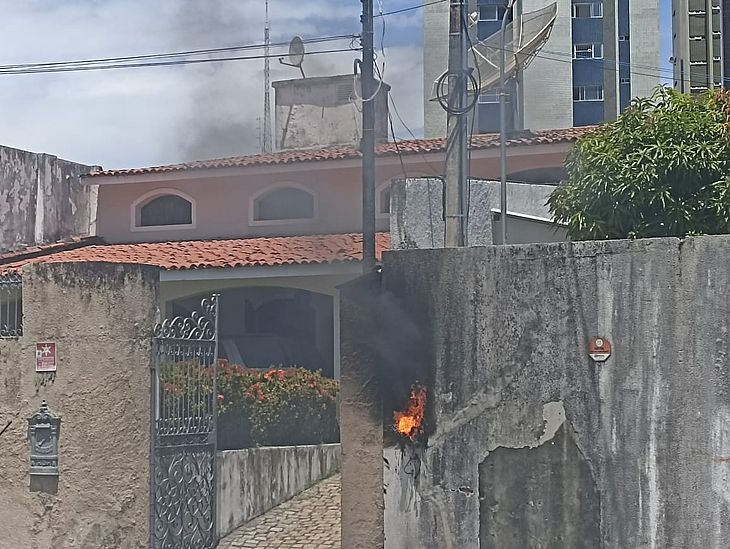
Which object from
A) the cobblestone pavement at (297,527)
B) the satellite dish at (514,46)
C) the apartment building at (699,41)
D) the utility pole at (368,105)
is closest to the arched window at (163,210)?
the satellite dish at (514,46)

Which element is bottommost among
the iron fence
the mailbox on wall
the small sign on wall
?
the mailbox on wall

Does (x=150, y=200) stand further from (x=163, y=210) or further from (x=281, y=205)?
(x=281, y=205)

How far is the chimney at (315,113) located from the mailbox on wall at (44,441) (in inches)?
494

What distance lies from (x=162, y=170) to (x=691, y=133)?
38.2 feet

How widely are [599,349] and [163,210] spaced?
12895 mm

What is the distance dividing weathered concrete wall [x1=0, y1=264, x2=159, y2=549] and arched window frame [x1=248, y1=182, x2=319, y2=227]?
Result: 358 inches

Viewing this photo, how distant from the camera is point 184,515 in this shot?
329 inches

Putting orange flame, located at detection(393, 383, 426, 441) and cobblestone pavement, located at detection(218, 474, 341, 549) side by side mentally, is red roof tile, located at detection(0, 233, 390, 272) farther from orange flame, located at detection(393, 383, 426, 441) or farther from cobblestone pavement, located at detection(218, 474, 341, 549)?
orange flame, located at detection(393, 383, 426, 441)

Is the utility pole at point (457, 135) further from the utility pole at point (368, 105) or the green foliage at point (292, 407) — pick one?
the green foliage at point (292, 407)

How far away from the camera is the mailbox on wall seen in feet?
26.2

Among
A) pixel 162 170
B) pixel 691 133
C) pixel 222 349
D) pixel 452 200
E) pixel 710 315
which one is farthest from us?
pixel 162 170

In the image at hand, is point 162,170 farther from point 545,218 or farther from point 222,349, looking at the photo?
point 545,218

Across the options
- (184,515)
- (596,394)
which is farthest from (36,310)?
(596,394)

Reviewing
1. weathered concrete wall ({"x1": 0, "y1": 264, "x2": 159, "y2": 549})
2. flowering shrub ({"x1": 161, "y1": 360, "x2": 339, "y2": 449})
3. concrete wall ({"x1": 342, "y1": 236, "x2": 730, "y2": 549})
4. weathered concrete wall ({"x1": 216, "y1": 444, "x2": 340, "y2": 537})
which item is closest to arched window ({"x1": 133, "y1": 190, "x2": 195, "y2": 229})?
flowering shrub ({"x1": 161, "y1": 360, "x2": 339, "y2": 449})
